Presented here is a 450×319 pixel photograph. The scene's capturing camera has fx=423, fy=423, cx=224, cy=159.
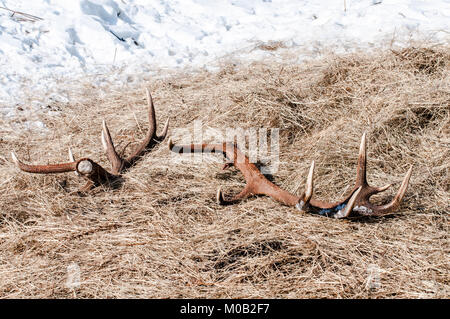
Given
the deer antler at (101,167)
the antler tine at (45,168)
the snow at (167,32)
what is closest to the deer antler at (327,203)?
the deer antler at (101,167)

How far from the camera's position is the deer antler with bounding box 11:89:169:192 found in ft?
9.37

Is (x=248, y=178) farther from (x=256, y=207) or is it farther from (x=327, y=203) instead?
(x=327, y=203)

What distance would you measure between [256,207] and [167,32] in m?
3.91

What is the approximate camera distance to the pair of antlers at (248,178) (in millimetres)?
2490

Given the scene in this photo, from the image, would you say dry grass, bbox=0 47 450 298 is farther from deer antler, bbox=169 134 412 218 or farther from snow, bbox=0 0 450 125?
snow, bbox=0 0 450 125

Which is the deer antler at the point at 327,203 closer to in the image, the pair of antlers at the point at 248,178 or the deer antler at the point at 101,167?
the pair of antlers at the point at 248,178

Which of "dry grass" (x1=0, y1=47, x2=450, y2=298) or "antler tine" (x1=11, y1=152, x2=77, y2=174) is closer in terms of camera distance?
"dry grass" (x1=0, y1=47, x2=450, y2=298)

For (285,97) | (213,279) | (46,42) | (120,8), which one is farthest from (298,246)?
(120,8)

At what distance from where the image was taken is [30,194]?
297cm

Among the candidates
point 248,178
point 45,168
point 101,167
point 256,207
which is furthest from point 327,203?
point 45,168

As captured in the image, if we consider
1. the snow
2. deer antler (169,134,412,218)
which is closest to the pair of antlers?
deer antler (169,134,412,218)

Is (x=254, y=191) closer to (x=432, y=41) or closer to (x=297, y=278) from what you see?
(x=297, y=278)

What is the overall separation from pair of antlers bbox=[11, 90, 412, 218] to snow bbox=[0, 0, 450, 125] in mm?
1698

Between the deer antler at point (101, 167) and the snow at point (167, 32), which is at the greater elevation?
the snow at point (167, 32)
